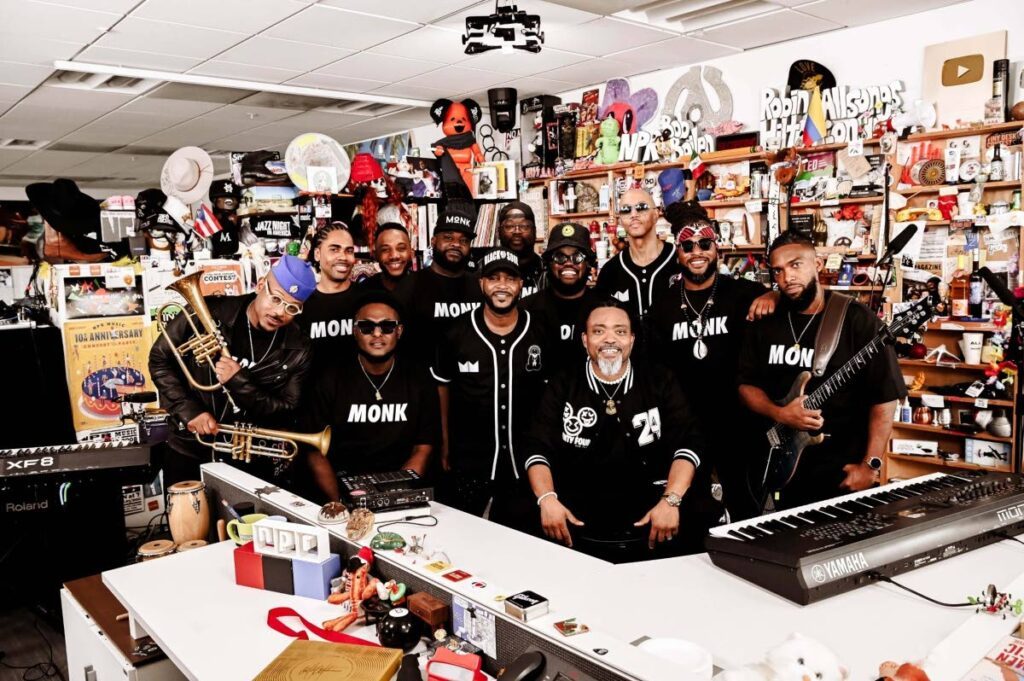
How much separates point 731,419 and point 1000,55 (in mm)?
3185

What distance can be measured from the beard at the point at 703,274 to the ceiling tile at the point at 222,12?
9.48 feet

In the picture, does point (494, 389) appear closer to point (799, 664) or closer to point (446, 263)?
point (446, 263)

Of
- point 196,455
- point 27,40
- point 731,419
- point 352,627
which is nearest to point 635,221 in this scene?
point 731,419

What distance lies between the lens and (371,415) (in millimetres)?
3684

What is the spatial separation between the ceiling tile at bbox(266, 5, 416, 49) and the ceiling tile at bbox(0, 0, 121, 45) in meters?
1.08

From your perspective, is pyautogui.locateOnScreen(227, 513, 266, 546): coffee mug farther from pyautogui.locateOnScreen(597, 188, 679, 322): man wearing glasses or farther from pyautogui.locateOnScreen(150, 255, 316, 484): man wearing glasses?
pyautogui.locateOnScreen(597, 188, 679, 322): man wearing glasses

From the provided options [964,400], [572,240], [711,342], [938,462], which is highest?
[572,240]

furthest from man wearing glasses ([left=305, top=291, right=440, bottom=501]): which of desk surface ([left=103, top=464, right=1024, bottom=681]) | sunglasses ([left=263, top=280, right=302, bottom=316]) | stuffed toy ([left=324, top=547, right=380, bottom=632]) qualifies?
stuffed toy ([left=324, top=547, right=380, bottom=632])

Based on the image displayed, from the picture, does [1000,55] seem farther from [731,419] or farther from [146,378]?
[146,378]

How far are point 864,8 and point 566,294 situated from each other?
304 cm

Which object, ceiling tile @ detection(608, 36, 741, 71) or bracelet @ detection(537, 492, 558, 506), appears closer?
bracelet @ detection(537, 492, 558, 506)

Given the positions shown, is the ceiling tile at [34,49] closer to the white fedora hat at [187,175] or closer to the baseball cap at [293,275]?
the white fedora hat at [187,175]

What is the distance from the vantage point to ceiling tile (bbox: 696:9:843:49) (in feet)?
18.1

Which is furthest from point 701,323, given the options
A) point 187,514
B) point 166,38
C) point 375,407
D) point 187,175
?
point 166,38
